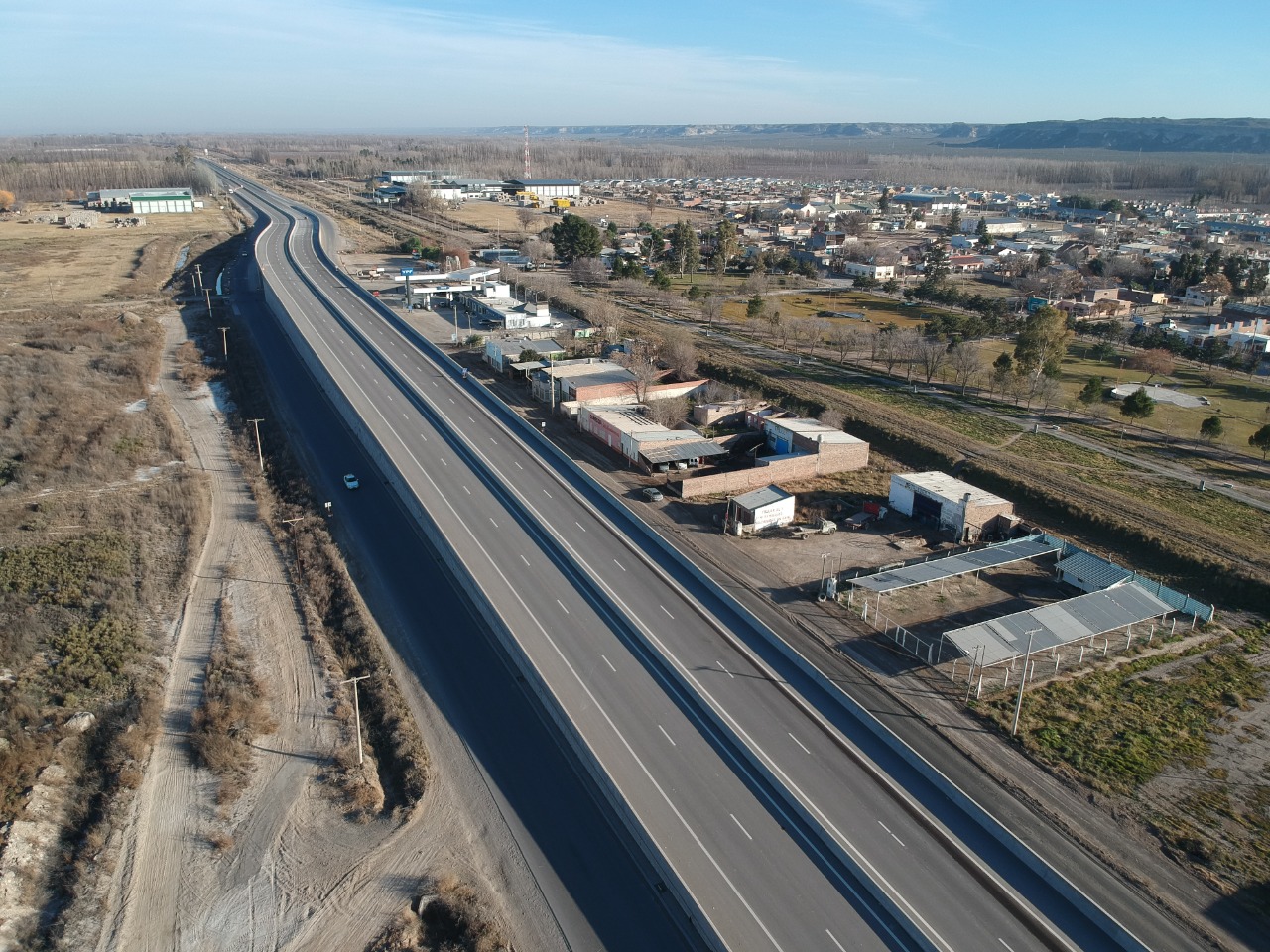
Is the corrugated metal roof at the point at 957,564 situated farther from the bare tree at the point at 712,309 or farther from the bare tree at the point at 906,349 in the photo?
the bare tree at the point at 712,309

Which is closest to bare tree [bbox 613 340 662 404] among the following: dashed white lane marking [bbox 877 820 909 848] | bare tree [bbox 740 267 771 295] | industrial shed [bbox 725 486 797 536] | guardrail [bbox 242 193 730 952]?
guardrail [bbox 242 193 730 952]

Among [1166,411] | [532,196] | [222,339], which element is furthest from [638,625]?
[532,196]

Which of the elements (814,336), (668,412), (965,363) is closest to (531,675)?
(668,412)

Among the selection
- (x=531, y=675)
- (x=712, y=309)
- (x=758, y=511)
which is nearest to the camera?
(x=531, y=675)

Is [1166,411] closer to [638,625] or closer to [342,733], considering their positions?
[638,625]

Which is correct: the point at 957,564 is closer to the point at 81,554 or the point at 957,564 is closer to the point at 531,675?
the point at 531,675

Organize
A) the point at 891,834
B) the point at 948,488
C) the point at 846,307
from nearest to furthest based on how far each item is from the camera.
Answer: the point at 891,834, the point at 948,488, the point at 846,307

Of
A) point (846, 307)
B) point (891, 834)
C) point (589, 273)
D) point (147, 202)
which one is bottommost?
point (891, 834)

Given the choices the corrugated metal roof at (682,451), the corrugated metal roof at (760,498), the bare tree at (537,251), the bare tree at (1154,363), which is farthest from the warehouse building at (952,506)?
the bare tree at (537,251)

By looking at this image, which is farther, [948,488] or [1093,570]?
[948,488]
